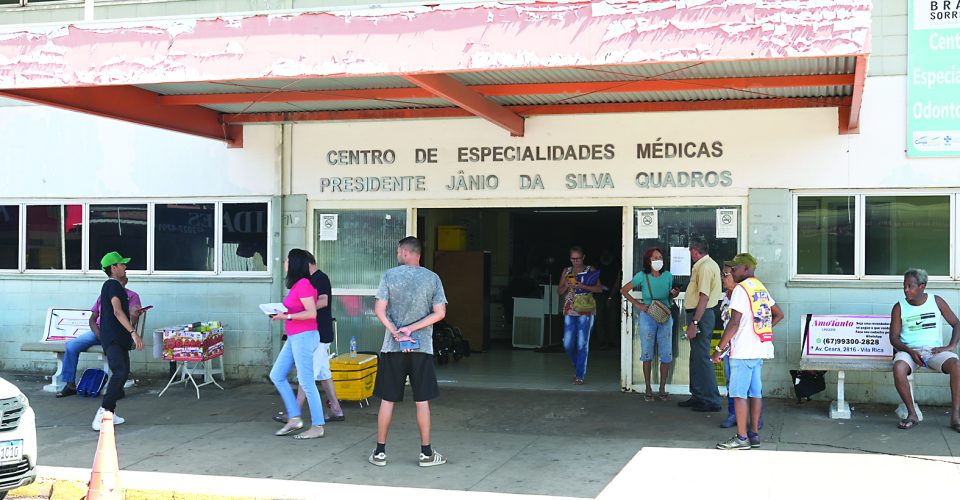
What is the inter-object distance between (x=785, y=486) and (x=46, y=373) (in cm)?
975

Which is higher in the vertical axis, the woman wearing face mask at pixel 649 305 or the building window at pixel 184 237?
the building window at pixel 184 237

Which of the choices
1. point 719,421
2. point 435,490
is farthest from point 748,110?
point 435,490

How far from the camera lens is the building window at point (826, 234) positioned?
10.1m

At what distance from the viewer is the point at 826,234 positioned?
33.3 feet

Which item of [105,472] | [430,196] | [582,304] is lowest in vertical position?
[105,472]

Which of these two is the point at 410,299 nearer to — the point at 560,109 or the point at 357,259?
the point at 560,109

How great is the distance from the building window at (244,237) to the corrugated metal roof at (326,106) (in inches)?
47.4

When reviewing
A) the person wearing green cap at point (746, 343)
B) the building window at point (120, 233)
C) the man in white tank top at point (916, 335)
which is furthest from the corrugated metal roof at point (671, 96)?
the building window at point (120, 233)

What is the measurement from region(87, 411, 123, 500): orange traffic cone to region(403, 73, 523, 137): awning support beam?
3427mm

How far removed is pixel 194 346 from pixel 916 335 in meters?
7.62

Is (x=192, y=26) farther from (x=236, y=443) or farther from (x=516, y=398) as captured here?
(x=516, y=398)

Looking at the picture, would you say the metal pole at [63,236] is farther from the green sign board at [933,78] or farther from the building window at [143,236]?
the green sign board at [933,78]

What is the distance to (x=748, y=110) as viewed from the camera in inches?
403

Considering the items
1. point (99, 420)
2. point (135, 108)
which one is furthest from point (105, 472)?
point (135, 108)
